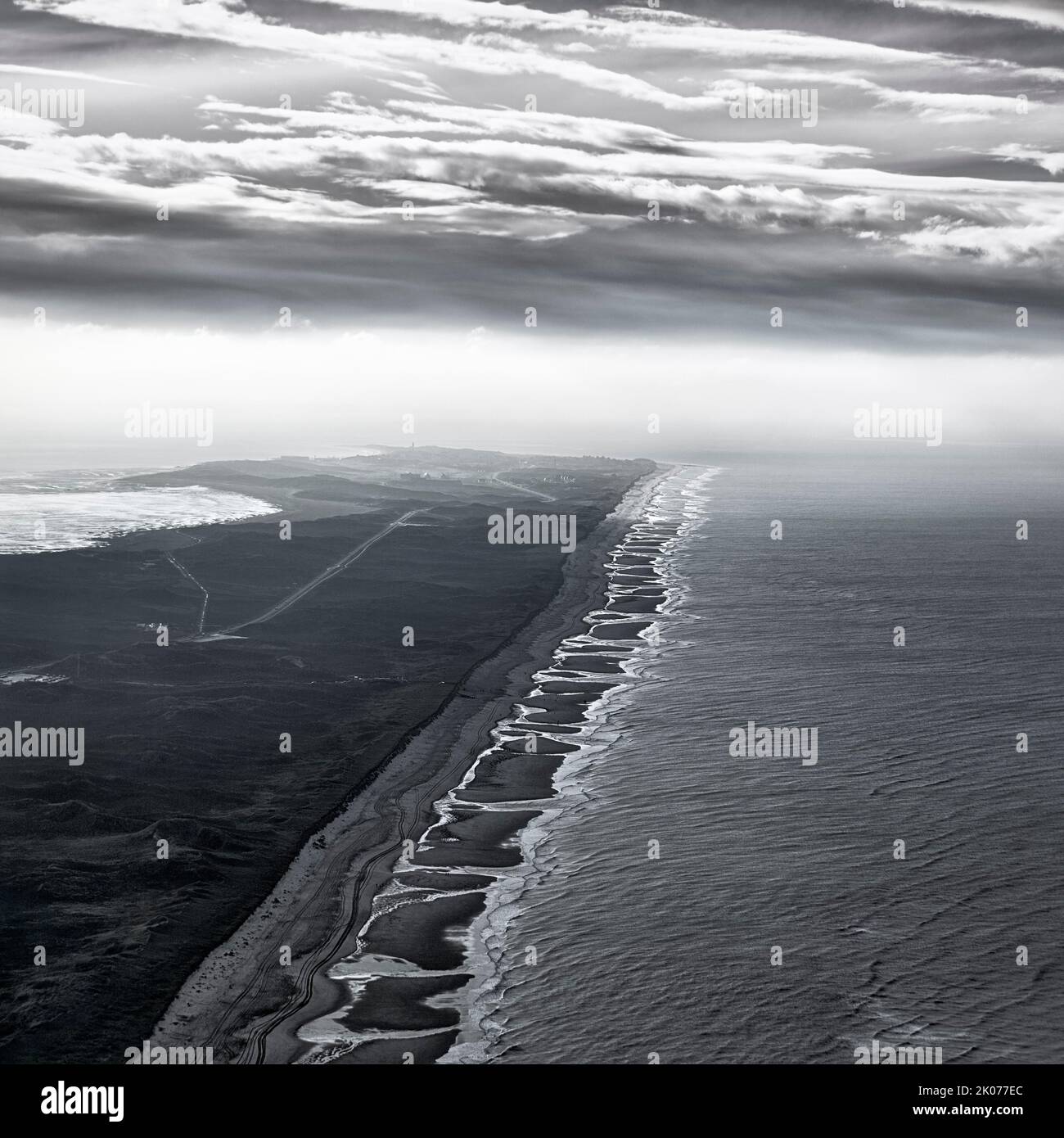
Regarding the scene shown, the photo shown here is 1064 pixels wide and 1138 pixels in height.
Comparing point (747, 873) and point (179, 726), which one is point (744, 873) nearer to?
point (747, 873)

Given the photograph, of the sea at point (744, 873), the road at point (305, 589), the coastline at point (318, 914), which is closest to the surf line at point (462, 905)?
the sea at point (744, 873)

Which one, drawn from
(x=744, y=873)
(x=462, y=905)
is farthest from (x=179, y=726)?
(x=744, y=873)

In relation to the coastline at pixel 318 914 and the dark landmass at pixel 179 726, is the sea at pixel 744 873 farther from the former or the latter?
the dark landmass at pixel 179 726

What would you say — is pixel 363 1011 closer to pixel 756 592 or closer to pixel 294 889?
pixel 294 889

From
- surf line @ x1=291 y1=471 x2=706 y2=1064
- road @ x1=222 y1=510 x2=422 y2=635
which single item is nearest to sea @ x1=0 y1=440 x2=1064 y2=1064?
surf line @ x1=291 y1=471 x2=706 y2=1064

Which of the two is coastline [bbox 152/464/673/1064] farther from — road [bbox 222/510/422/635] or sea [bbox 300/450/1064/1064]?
road [bbox 222/510/422/635]
